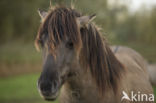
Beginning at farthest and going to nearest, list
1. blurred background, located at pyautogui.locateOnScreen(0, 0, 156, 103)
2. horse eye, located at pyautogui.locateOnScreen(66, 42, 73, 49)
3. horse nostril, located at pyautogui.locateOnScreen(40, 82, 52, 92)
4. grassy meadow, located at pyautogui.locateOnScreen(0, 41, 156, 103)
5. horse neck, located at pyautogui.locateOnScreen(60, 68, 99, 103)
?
blurred background, located at pyautogui.locateOnScreen(0, 0, 156, 103)
grassy meadow, located at pyautogui.locateOnScreen(0, 41, 156, 103)
horse neck, located at pyautogui.locateOnScreen(60, 68, 99, 103)
horse eye, located at pyautogui.locateOnScreen(66, 42, 73, 49)
horse nostril, located at pyautogui.locateOnScreen(40, 82, 52, 92)

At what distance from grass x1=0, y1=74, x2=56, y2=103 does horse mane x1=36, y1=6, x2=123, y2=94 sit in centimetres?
599

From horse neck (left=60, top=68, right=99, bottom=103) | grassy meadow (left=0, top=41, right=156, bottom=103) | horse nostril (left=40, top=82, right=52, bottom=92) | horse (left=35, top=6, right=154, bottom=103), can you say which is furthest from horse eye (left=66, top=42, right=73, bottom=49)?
grassy meadow (left=0, top=41, right=156, bottom=103)

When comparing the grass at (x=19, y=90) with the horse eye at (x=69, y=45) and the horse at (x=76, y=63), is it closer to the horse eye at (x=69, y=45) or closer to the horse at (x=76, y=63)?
the horse at (x=76, y=63)

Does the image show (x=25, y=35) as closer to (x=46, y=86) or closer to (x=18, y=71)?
(x=18, y=71)

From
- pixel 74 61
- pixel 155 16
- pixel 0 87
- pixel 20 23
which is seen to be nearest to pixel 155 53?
pixel 155 16

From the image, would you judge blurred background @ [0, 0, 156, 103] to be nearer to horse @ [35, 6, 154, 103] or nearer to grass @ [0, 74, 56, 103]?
grass @ [0, 74, 56, 103]

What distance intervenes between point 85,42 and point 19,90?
9.09 meters

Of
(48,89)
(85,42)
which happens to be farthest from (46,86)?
(85,42)

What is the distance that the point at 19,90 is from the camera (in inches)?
451

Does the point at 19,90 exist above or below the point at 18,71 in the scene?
below

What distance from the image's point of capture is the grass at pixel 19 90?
931 cm

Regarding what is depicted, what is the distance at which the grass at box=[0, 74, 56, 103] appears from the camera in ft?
30.6

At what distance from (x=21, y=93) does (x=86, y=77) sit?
8212 millimetres

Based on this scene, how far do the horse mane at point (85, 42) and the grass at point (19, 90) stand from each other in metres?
5.99
